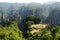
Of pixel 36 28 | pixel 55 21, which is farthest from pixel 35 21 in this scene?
pixel 55 21

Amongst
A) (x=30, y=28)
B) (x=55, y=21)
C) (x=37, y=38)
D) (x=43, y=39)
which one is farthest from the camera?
(x=55, y=21)

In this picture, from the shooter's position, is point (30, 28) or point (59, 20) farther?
point (59, 20)

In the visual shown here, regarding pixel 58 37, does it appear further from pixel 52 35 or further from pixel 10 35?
pixel 10 35

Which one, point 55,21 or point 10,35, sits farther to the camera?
point 55,21

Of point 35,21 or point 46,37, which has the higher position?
point 46,37

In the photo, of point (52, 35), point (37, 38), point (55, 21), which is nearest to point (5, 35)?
point (37, 38)

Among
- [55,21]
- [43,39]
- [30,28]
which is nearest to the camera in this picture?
[43,39]

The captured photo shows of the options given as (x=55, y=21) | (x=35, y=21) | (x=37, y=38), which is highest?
(x=37, y=38)

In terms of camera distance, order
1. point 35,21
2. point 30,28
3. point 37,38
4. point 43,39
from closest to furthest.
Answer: point 43,39, point 37,38, point 30,28, point 35,21

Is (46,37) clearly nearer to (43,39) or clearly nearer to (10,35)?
(43,39)
